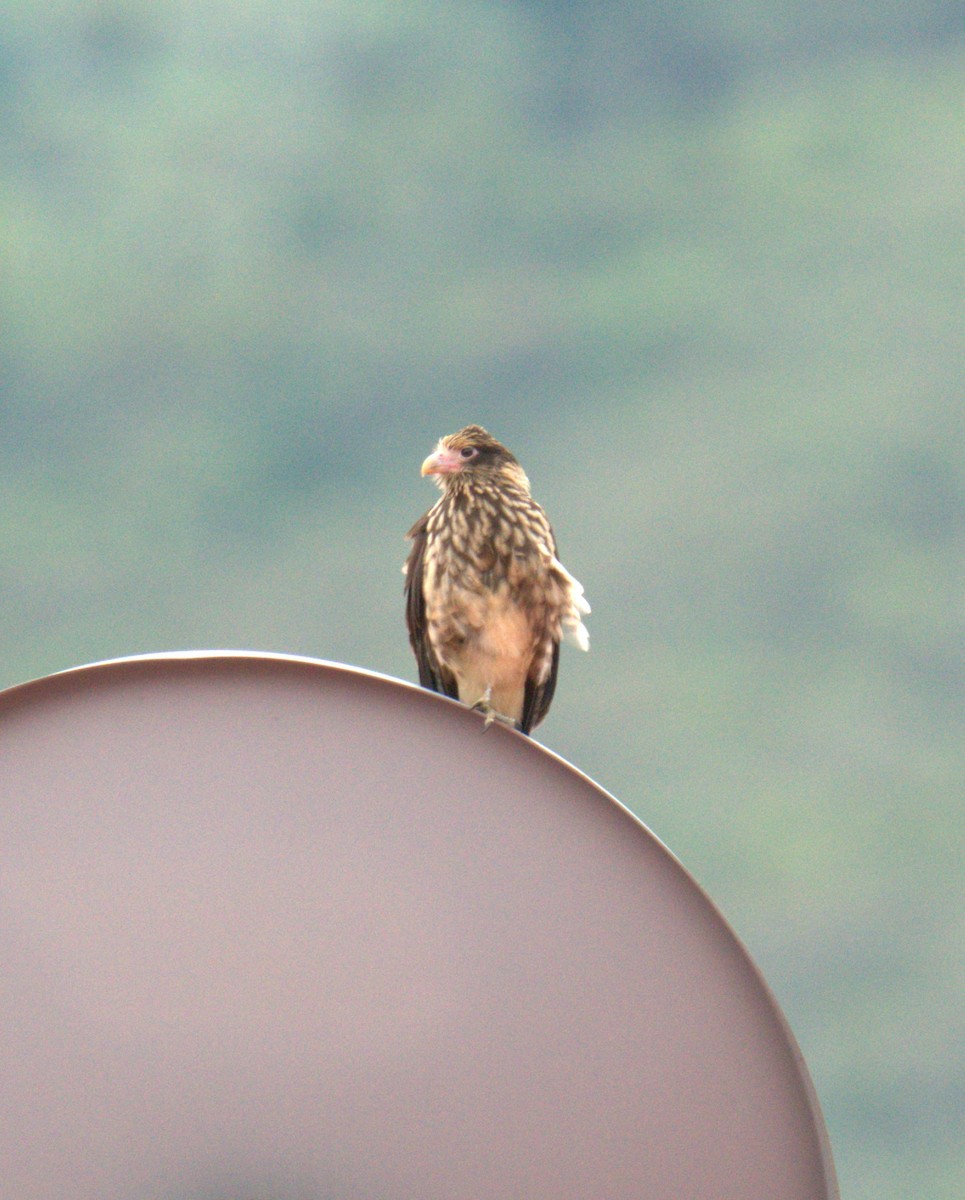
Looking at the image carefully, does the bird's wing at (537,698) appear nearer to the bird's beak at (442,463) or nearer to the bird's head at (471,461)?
the bird's head at (471,461)

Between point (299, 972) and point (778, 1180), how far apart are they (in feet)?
1.97

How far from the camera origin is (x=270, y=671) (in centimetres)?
177

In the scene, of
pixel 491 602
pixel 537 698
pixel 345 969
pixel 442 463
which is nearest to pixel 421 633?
pixel 491 602

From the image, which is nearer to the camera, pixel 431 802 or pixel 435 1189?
pixel 435 1189

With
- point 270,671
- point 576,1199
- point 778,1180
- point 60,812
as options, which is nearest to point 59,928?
point 60,812

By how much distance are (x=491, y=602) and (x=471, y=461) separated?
728 mm

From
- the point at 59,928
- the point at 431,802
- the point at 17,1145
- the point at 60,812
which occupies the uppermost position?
the point at 431,802

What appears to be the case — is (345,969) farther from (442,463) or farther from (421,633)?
(442,463)

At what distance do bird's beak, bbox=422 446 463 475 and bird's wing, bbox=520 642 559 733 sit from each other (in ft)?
2.43

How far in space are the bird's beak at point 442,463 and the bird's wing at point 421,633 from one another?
315 mm

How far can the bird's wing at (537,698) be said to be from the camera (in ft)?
14.6

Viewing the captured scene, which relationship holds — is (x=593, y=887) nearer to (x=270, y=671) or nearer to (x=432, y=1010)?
(x=432, y=1010)

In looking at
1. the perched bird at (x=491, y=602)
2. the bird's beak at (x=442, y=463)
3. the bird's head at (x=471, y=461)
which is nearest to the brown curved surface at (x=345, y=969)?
the perched bird at (x=491, y=602)

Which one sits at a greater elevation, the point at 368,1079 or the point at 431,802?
the point at 431,802
